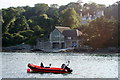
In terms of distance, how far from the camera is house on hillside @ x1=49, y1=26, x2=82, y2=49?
288 feet

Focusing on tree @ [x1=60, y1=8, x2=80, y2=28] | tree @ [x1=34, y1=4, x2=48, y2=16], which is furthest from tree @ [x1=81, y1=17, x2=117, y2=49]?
tree @ [x1=34, y1=4, x2=48, y2=16]

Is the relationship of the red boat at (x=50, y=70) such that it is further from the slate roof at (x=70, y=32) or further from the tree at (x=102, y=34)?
the slate roof at (x=70, y=32)

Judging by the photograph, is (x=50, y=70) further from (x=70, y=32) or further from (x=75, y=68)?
(x=70, y=32)

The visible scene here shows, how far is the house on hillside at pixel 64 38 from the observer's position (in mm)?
87750

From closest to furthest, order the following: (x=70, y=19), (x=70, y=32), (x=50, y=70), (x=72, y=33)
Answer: (x=50, y=70) < (x=72, y=33) < (x=70, y=32) < (x=70, y=19)

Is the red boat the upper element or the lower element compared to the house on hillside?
lower

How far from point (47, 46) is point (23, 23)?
18.9m

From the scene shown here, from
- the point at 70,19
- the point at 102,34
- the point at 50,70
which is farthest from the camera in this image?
the point at 70,19

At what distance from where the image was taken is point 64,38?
3521 inches

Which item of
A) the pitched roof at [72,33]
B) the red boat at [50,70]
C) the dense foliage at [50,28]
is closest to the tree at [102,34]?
the dense foliage at [50,28]

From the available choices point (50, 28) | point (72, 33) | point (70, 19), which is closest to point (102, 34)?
point (72, 33)

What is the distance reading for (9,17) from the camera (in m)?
107

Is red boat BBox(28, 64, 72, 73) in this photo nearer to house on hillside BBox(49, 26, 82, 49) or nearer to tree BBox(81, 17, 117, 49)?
tree BBox(81, 17, 117, 49)

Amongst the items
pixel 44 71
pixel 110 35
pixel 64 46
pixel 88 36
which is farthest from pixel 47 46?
pixel 44 71
